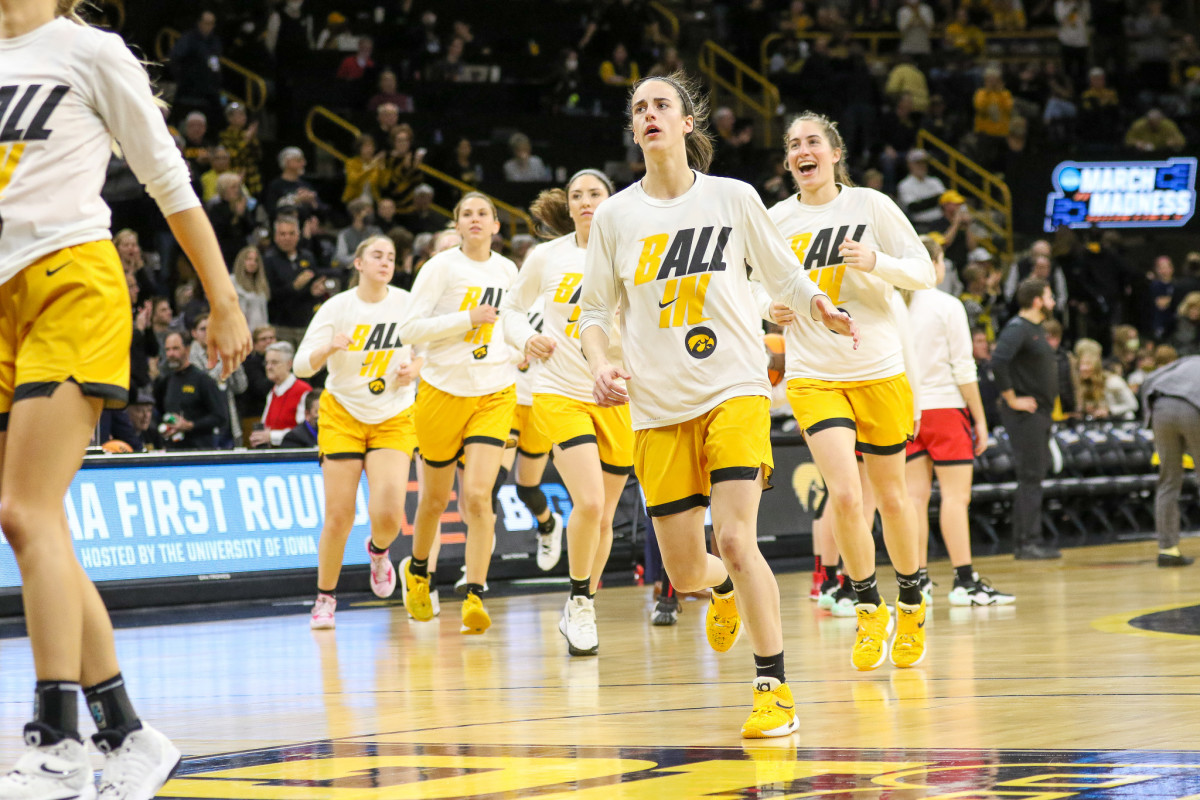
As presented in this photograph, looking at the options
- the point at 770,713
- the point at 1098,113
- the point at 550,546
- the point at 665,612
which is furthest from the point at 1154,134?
A: the point at 770,713

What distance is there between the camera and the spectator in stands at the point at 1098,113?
24656mm

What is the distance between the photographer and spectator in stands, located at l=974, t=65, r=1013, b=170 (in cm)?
2420

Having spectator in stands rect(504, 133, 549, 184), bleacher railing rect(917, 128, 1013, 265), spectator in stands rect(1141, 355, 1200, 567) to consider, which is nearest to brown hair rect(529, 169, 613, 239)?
spectator in stands rect(1141, 355, 1200, 567)

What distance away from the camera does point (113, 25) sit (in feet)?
62.9

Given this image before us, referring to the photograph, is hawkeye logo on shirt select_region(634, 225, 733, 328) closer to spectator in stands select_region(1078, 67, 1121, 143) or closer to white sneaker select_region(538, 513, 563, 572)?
white sneaker select_region(538, 513, 563, 572)

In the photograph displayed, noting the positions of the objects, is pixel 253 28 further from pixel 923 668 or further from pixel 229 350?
pixel 229 350

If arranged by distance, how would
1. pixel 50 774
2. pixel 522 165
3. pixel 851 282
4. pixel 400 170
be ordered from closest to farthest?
pixel 50 774 < pixel 851 282 < pixel 400 170 < pixel 522 165

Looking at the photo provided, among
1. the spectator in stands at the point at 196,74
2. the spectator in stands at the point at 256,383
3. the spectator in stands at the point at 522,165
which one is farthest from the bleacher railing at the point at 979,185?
the spectator in stands at the point at 256,383

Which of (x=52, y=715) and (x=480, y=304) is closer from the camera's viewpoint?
(x=52, y=715)

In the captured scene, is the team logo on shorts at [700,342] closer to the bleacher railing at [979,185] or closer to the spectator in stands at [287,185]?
the spectator in stands at [287,185]

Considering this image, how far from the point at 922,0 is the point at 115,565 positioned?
63.8 ft

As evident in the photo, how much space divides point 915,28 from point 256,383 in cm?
1540

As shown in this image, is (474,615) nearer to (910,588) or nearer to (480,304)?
(480,304)

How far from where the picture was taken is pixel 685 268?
5555 millimetres
